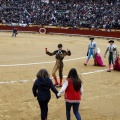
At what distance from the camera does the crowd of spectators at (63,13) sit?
3459 centimetres

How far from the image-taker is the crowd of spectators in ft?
113

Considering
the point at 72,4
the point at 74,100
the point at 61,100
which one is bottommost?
the point at 61,100

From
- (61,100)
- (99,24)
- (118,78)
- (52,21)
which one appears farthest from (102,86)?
(52,21)

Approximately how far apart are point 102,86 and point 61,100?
6.79ft

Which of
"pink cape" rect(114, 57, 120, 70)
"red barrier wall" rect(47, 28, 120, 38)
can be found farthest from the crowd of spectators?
"pink cape" rect(114, 57, 120, 70)

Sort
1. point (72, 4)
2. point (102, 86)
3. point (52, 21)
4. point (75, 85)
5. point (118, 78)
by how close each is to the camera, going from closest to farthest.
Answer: point (75, 85)
point (102, 86)
point (118, 78)
point (52, 21)
point (72, 4)

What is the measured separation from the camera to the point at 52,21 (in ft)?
122

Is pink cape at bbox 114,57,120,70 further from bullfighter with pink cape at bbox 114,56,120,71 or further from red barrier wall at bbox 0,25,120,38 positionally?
red barrier wall at bbox 0,25,120,38

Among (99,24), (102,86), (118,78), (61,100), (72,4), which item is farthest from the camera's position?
(72,4)

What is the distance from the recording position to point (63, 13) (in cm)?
3838

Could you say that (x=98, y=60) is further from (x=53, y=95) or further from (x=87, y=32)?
(x=87, y=32)

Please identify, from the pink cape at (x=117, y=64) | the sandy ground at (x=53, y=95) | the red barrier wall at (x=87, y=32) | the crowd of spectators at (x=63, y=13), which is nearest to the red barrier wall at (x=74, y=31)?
the red barrier wall at (x=87, y=32)

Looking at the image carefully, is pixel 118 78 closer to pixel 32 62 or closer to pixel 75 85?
pixel 32 62

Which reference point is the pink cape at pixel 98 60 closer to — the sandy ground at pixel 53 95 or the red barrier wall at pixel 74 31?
the sandy ground at pixel 53 95
